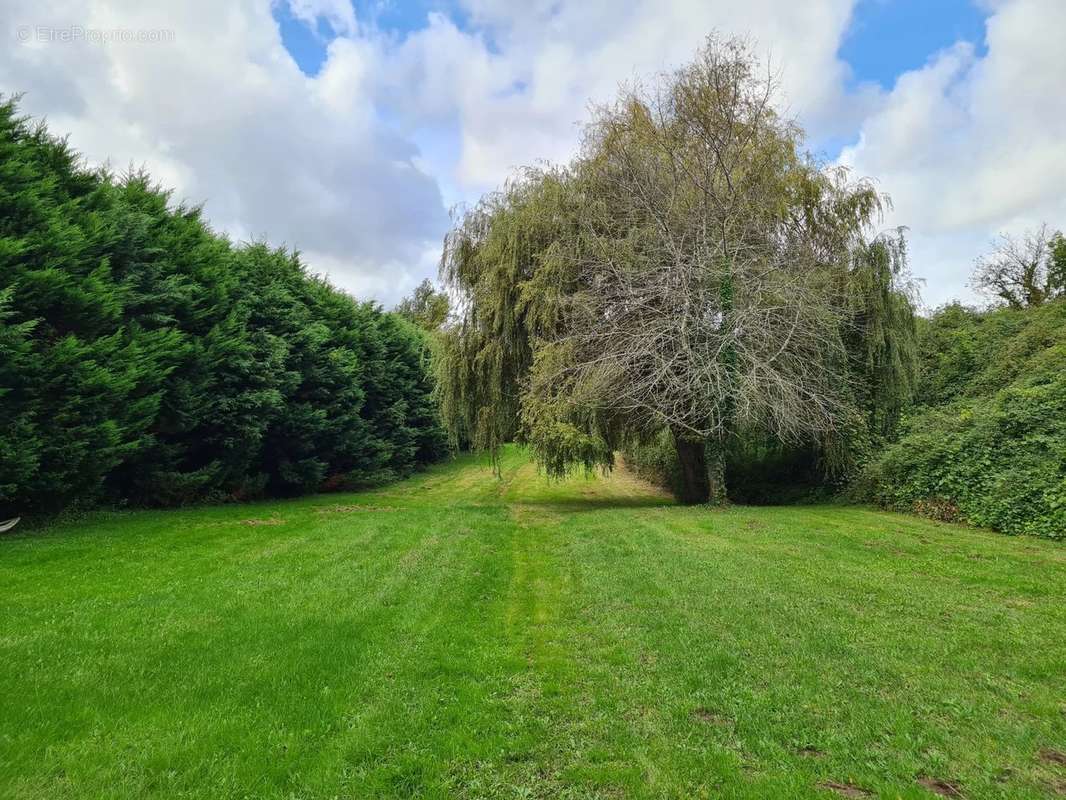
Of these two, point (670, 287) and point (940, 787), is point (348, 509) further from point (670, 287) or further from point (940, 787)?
point (940, 787)

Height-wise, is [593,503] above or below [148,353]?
below

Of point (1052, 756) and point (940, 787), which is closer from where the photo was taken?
point (940, 787)

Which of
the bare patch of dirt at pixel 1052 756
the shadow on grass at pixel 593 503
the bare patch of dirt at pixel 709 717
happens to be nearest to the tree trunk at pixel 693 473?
the shadow on grass at pixel 593 503

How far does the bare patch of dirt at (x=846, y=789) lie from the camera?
264 centimetres

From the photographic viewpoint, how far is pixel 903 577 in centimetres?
632

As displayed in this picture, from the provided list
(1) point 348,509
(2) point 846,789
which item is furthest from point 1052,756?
(1) point 348,509

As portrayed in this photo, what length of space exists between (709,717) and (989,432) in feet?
33.1

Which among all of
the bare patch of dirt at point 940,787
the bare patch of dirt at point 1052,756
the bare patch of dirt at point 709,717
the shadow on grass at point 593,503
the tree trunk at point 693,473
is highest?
the tree trunk at point 693,473

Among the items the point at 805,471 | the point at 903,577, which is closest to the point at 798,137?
the point at 805,471

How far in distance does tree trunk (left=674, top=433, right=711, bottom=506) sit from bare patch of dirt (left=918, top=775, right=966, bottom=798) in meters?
11.6

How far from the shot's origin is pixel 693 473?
48.2 ft

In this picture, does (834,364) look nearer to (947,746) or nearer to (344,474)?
(947,746)

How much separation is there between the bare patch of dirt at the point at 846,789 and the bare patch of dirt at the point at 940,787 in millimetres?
287

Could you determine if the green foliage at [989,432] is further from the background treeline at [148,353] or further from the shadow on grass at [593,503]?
the background treeline at [148,353]
